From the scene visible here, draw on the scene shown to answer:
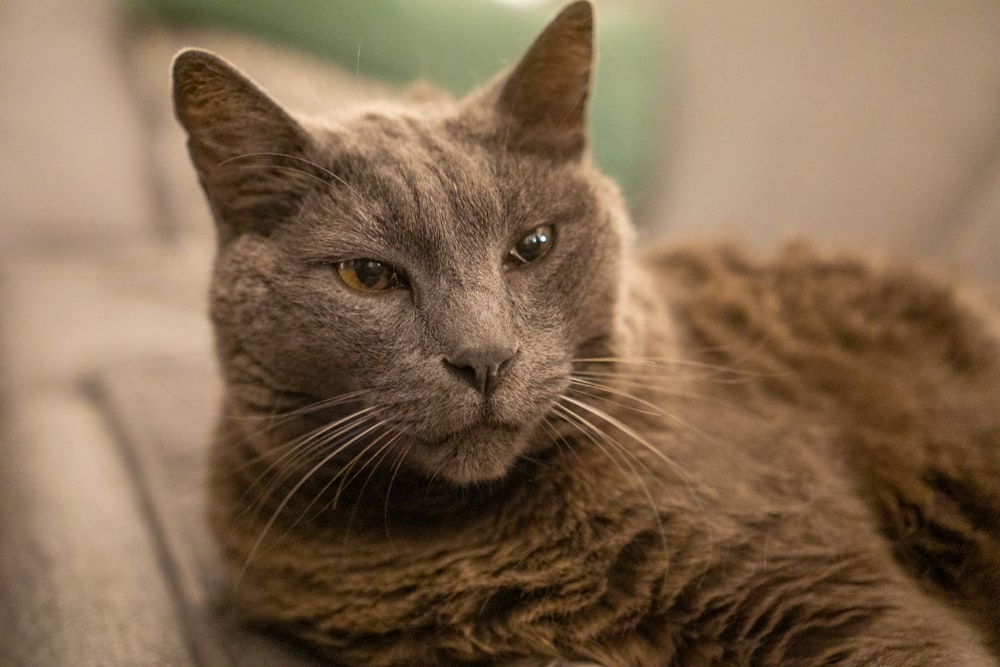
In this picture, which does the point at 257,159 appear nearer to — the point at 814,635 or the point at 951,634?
the point at 814,635

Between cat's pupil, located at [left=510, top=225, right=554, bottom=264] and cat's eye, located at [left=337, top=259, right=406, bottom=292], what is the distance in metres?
0.15

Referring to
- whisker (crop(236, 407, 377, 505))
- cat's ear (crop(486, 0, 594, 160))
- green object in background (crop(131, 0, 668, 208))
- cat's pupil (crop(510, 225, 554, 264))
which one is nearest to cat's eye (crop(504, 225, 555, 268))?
cat's pupil (crop(510, 225, 554, 264))

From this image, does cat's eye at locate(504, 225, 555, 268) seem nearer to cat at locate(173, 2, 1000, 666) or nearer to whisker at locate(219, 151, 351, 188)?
cat at locate(173, 2, 1000, 666)

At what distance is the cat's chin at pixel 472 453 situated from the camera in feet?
2.49

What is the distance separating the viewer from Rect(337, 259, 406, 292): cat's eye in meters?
0.82

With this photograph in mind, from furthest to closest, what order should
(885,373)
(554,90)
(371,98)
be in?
(371,98)
(885,373)
(554,90)

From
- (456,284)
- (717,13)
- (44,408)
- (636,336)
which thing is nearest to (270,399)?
(456,284)

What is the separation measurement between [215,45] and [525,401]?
5.71 ft

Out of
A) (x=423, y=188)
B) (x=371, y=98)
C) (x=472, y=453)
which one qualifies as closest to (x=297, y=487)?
(x=472, y=453)

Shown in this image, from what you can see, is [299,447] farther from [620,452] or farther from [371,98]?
[371,98]

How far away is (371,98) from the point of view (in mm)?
1356

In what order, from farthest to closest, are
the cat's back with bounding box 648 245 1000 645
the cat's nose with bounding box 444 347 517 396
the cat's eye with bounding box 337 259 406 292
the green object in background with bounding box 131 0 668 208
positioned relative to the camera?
1. the green object in background with bounding box 131 0 668 208
2. the cat's back with bounding box 648 245 1000 645
3. the cat's eye with bounding box 337 259 406 292
4. the cat's nose with bounding box 444 347 517 396

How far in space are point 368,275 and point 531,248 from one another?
203 mm

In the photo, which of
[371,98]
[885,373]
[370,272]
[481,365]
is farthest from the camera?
[371,98]
